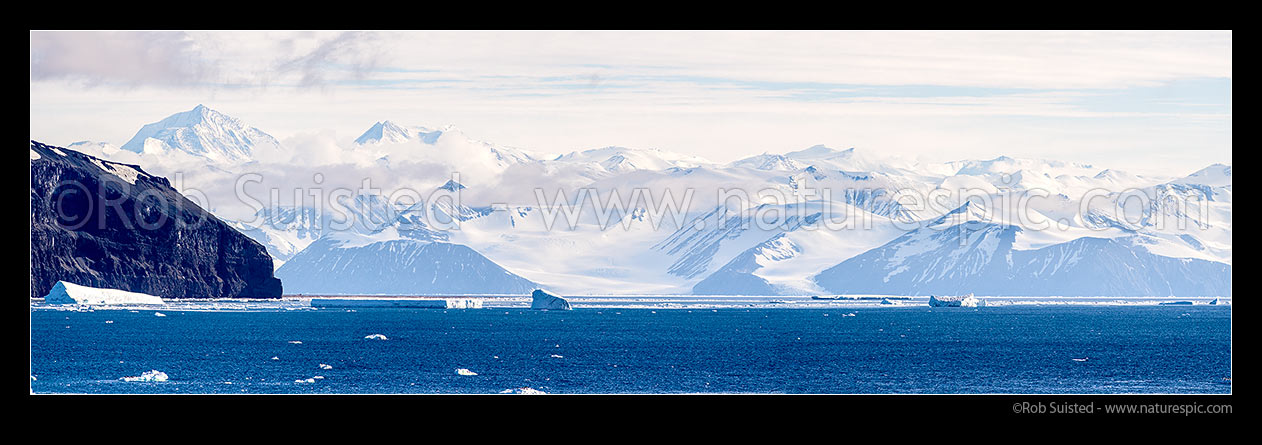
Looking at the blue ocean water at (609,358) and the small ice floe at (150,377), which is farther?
the blue ocean water at (609,358)

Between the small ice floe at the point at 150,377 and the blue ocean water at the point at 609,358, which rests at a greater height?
Result: the small ice floe at the point at 150,377

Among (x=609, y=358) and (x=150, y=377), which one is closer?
(x=150, y=377)

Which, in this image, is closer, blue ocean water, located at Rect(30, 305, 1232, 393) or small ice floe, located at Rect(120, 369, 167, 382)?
small ice floe, located at Rect(120, 369, 167, 382)

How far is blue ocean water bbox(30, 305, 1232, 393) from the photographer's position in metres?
72.4

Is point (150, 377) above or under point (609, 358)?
above

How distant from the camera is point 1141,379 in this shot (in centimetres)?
7956

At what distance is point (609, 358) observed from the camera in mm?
89062

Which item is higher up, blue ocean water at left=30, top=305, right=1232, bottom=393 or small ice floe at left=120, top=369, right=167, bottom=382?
small ice floe at left=120, top=369, right=167, bottom=382

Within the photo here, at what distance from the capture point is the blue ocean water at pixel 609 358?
72375 millimetres
